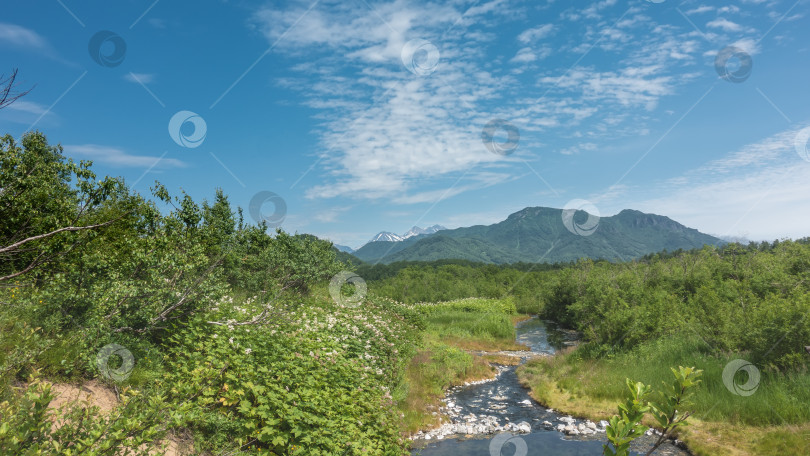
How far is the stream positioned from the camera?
16.3m

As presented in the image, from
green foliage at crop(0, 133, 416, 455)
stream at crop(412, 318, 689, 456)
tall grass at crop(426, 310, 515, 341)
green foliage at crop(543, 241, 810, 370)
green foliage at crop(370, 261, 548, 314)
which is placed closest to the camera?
green foliage at crop(0, 133, 416, 455)

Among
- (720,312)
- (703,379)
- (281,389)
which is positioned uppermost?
(281,389)

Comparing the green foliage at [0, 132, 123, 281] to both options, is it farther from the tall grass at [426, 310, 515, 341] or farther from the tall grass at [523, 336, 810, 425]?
the tall grass at [426, 310, 515, 341]

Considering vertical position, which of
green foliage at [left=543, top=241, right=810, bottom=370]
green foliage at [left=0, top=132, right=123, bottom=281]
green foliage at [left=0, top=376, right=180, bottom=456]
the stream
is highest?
green foliage at [left=0, top=132, right=123, bottom=281]

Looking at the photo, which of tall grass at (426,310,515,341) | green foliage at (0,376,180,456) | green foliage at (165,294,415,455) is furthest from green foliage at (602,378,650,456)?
tall grass at (426,310,515,341)

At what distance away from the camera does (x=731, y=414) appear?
17.0 meters

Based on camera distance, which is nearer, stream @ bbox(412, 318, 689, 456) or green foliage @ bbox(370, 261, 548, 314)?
stream @ bbox(412, 318, 689, 456)

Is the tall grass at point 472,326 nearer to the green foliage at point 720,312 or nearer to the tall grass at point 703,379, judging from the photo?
the green foliage at point 720,312

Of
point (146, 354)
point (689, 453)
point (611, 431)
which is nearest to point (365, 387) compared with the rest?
point (146, 354)

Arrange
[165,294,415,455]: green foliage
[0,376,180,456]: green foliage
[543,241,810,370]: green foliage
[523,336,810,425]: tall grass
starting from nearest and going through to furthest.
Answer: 1. [0,376,180,456]: green foliage
2. [165,294,415,455]: green foliage
3. [523,336,810,425]: tall grass
4. [543,241,810,370]: green foliage

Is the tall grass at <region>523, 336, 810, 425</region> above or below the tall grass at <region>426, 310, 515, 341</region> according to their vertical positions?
below

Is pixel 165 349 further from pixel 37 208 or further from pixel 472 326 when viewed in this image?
pixel 472 326

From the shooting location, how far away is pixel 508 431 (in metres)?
18.4

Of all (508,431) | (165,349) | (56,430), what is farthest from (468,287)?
(56,430)
